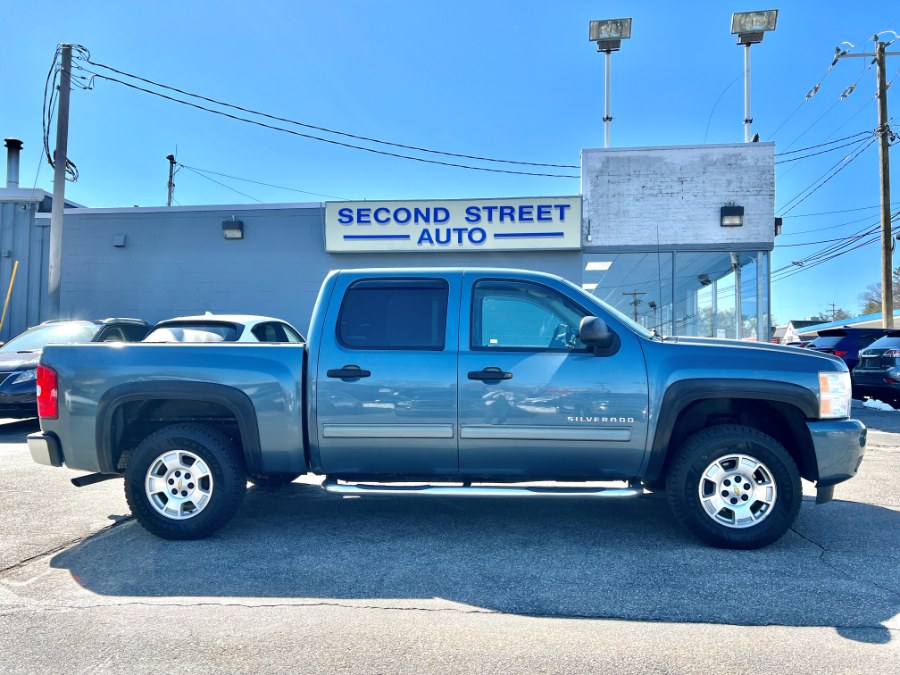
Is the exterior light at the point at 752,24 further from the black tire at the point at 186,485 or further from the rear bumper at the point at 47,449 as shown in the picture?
the rear bumper at the point at 47,449

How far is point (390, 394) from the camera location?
444 cm

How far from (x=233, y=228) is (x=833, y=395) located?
43.0ft

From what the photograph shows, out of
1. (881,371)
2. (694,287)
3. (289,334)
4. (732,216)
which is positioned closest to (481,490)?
(289,334)

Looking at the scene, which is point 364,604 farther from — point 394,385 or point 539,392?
point 539,392

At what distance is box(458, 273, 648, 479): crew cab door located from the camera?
434cm

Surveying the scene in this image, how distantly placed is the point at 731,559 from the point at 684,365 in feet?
4.20

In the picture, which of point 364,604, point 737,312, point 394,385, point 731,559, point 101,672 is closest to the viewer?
point 101,672

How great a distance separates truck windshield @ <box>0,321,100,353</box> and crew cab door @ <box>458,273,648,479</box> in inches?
319

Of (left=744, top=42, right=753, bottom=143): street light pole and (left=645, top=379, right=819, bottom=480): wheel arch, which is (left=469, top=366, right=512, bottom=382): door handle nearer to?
(left=645, top=379, right=819, bottom=480): wheel arch

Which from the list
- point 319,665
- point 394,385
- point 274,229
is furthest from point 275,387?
point 274,229

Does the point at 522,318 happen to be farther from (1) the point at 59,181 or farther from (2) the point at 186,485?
(1) the point at 59,181

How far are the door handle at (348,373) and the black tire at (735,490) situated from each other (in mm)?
2243

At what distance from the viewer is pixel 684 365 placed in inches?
171

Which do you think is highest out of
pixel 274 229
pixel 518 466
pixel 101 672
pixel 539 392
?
pixel 274 229
